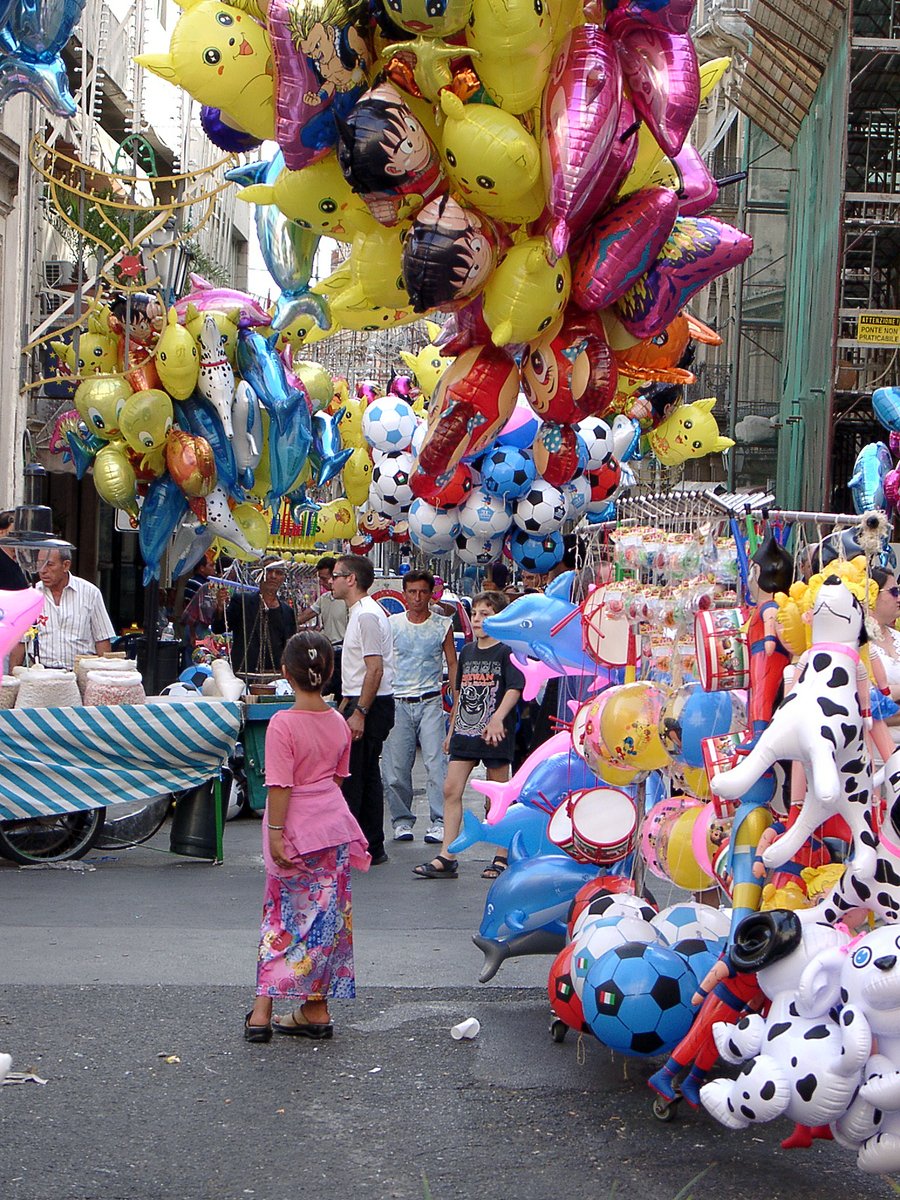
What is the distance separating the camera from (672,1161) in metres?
4.66

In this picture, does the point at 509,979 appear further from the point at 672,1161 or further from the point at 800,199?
the point at 800,199

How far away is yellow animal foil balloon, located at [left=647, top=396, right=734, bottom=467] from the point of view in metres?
17.6

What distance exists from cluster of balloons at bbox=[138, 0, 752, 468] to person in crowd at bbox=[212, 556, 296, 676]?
224 inches

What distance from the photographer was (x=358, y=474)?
61.2ft

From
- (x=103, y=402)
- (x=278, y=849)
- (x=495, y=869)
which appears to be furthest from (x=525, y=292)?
(x=103, y=402)

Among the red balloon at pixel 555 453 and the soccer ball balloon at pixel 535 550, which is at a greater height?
the red balloon at pixel 555 453

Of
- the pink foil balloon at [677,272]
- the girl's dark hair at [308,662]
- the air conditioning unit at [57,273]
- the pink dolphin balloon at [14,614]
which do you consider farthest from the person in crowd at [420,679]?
the air conditioning unit at [57,273]

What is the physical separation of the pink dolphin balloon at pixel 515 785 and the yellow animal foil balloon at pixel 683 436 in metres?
11.4

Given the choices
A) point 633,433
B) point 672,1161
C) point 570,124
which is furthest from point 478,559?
point 672,1161

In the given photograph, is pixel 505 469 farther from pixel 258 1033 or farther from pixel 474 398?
pixel 258 1033

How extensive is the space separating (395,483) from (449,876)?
595 centimetres

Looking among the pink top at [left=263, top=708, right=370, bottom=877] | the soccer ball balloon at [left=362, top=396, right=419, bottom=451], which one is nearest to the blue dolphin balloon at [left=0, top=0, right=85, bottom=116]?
the pink top at [left=263, top=708, right=370, bottom=877]

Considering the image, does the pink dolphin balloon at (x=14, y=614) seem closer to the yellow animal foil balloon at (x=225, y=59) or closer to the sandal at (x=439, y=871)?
the yellow animal foil balloon at (x=225, y=59)

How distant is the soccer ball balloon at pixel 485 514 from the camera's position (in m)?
11.8
